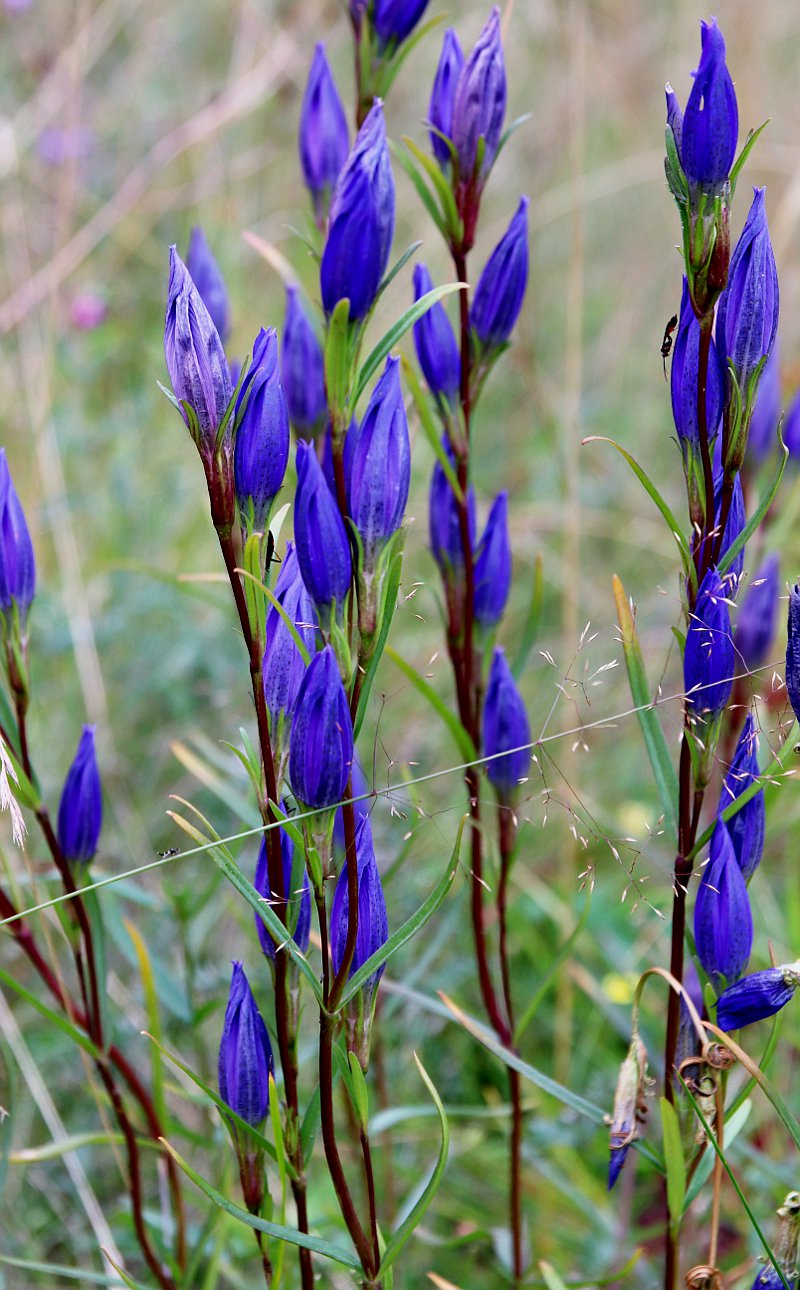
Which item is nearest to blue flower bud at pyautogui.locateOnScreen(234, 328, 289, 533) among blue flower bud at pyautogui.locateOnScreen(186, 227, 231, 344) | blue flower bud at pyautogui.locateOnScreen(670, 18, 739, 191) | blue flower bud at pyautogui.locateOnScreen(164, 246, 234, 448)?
blue flower bud at pyautogui.locateOnScreen(164, 246, 234, 448)

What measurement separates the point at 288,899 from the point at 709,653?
0.32 m

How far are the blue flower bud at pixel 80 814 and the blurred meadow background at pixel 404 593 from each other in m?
0.13

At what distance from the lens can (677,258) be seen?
3572 mm

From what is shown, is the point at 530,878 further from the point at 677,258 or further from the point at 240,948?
the point at 677,258

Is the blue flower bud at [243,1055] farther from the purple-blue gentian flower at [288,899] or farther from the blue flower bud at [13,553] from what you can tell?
the blue flower bud at [13,553]

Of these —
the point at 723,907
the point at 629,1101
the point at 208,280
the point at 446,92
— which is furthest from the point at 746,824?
the point at 208,280

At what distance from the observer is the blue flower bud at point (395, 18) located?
1064 millimetres

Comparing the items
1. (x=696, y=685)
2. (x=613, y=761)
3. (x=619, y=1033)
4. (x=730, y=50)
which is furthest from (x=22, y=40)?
(x=696, y=685)

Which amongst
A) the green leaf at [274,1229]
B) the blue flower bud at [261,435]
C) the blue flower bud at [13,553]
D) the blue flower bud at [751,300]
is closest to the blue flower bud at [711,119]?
the blue flower bud at [751,300]

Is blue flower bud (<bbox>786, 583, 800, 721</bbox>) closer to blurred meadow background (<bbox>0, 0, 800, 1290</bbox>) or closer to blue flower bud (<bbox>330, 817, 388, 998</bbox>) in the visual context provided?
blurred meadow background (<bbox>0, 0, 800, 1290</bbox>)

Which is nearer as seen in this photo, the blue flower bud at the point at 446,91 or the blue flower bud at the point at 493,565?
the blue flower bud at the point at 446,91

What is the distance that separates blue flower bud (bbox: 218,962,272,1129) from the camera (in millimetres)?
855

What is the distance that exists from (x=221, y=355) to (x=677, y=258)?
3.12 m

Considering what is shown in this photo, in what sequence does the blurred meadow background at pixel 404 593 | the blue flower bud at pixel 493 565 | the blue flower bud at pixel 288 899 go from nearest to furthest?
1. the blue flower bud at pixel 288 899
2. the blue flower bud at pixel 493 565
3. the blurred meadow background at pixel 404 593
